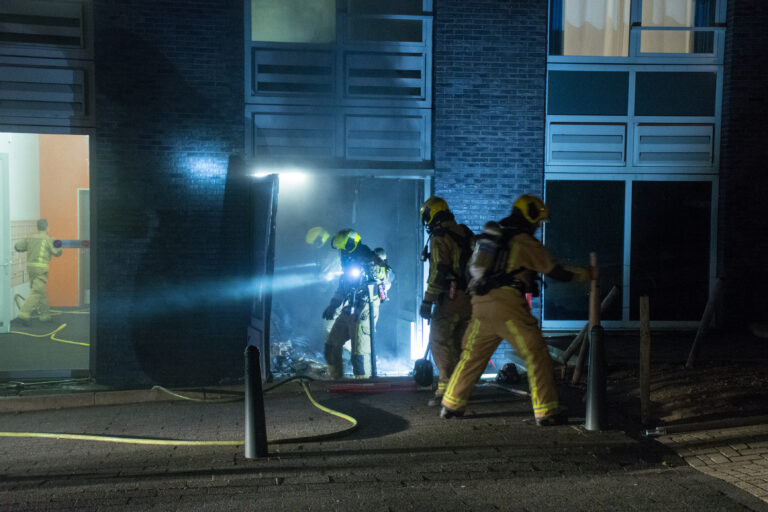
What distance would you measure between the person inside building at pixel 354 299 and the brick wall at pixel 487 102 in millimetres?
1601

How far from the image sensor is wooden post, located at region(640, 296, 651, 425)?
21.9ft

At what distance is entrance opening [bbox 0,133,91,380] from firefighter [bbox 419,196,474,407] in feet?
16.5

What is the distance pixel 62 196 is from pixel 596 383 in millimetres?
12890

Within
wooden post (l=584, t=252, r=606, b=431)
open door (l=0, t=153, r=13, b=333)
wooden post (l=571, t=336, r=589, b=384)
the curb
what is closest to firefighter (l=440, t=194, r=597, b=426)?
wooden post (l=584, t=252, r=606, b=431)

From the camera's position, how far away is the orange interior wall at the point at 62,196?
15.4 m

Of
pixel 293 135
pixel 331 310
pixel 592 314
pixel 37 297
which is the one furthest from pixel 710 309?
pixel 37 297

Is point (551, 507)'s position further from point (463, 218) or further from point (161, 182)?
point (161, 182)

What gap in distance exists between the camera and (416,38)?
10453 millimetres

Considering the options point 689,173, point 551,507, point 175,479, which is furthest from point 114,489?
point 689,173

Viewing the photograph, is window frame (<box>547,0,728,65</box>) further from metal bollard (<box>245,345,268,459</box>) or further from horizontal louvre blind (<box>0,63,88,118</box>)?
metal bollard (<box>245,345,268,459</box>)

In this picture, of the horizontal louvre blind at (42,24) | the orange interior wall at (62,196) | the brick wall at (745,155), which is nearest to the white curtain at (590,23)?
the brick wall at (745,155)

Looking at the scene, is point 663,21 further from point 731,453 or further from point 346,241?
point 731,453

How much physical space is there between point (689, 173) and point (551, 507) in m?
7.39

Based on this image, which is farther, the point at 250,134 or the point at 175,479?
the point at 250,134
